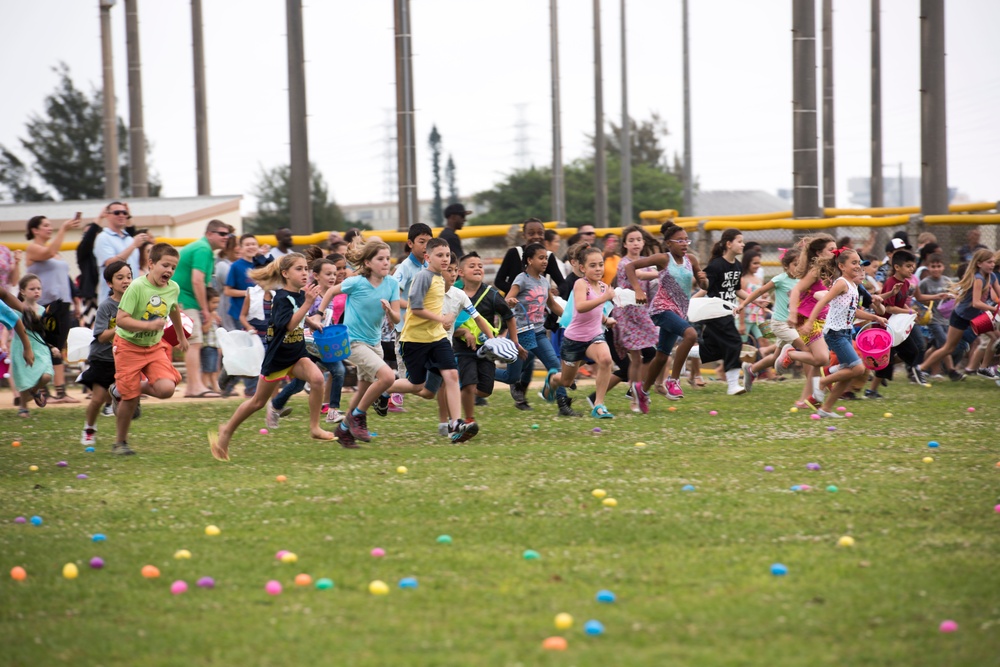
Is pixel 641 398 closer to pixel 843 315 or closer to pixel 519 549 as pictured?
pixel 843 315

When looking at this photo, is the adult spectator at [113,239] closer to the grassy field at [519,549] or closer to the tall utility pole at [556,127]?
the grassy field at [519,549]

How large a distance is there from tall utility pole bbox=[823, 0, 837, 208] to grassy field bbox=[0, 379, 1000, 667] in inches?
826

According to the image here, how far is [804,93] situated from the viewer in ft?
57.6

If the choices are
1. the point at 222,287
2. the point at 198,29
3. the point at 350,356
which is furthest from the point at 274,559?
the point at 198,29

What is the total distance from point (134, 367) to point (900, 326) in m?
8.31

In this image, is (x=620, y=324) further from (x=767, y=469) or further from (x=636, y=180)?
(x=636, y=180)

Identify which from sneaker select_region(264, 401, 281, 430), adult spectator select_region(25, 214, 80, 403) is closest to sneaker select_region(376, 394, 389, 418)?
sneaker select_region(264, 401, 281, 430)

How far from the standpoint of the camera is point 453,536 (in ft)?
21.1

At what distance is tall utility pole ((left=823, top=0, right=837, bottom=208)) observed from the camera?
29.3 metres

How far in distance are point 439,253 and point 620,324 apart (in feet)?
10.3

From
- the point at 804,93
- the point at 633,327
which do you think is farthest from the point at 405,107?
the point at 633,327

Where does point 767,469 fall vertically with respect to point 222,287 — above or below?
below

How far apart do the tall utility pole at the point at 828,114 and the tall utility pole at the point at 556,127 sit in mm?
7046

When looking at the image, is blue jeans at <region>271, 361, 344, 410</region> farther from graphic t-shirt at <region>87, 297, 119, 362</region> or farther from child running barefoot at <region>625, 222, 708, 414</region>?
child running barefoot at <region>625, 222, 708, 414</region>
